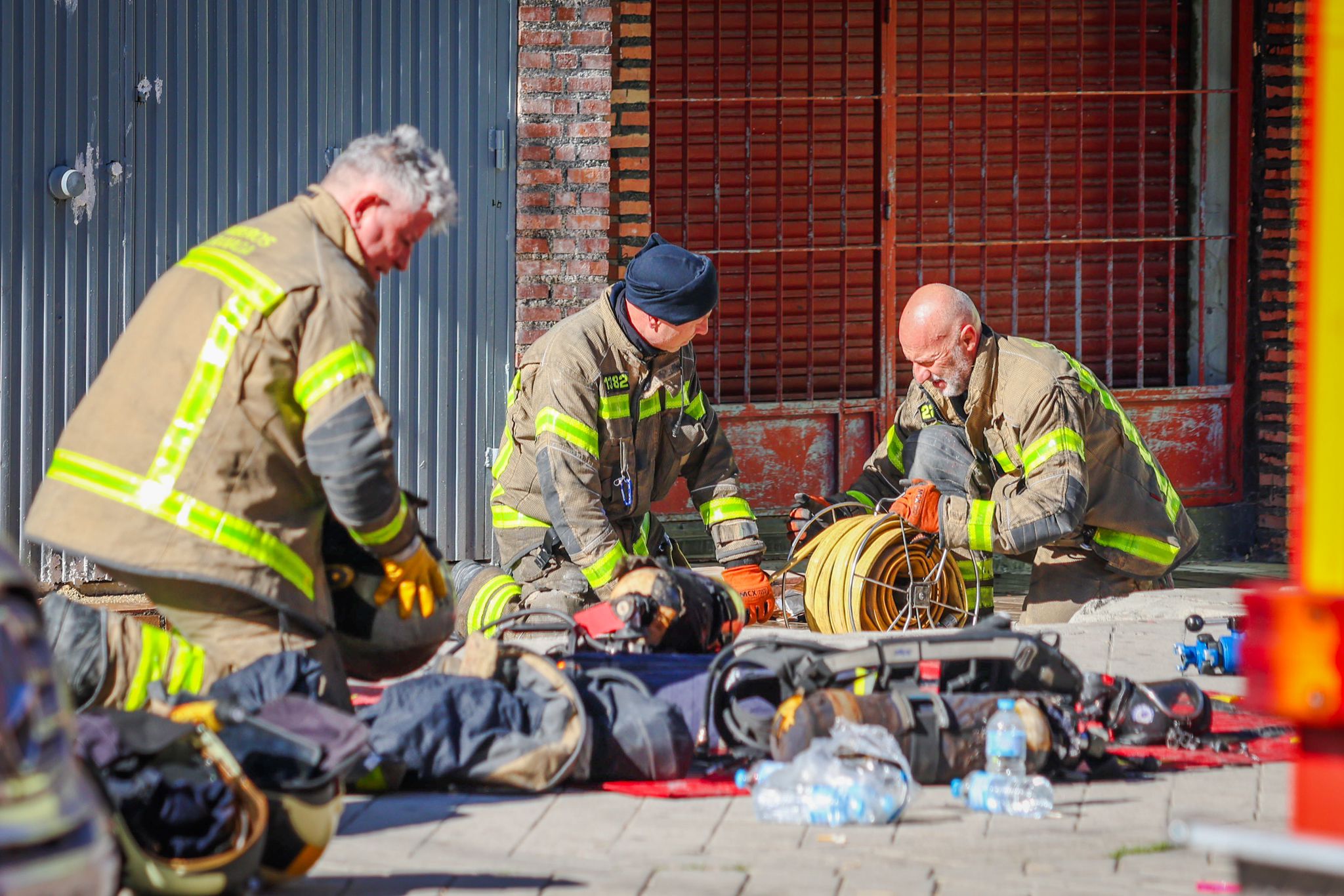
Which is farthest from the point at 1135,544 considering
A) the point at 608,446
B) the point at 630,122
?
the point at 630,122

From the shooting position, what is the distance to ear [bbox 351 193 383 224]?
4.70 m

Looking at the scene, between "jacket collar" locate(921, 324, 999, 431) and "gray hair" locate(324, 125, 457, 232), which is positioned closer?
"gray hair" locate(324, 125, 457, 232)

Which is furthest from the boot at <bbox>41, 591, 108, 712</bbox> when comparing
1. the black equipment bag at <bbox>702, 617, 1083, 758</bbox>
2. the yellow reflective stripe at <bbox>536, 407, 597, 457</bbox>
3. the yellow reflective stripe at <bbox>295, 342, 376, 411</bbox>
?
the yellow reflective stripe at <bbox>536, 407, 597, 457</bbox>

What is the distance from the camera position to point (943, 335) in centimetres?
720

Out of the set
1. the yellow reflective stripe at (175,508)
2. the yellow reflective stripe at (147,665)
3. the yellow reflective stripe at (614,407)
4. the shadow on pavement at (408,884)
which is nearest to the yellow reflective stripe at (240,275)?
the yellow reflective stripe at (175,508)

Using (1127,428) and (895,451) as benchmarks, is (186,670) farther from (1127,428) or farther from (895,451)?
(1127,428)

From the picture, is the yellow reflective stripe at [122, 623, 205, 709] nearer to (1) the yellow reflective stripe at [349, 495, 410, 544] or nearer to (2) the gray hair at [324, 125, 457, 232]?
(1) the yellow reflective stripe at [349, 495, 410, 544]

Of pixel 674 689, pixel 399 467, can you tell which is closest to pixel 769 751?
pixel 674 689

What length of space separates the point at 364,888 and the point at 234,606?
40.3 inches

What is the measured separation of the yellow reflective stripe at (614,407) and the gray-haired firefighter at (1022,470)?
1.00 metres

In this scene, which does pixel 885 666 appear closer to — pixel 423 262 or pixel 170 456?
pixel 170 456

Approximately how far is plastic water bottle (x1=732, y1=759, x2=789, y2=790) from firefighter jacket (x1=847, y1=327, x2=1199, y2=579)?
2333 mm

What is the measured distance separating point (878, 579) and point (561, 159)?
2.81 m

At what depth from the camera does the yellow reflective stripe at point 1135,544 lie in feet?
24.1
